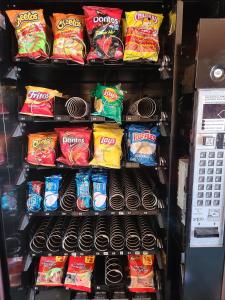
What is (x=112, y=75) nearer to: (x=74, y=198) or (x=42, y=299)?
(x=74, y=198)

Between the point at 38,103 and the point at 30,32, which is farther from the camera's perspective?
the point at 38,103

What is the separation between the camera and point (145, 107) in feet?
4.37

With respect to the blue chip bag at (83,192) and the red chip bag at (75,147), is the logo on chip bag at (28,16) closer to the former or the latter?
the red chip bag at (75,147)

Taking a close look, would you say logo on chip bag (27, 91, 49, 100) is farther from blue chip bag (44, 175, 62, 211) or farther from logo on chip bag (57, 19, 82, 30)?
blue chip bag (44, 175, 62, 211)

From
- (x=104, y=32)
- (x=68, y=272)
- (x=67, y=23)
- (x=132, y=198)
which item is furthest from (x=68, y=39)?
(x=68, y=272)

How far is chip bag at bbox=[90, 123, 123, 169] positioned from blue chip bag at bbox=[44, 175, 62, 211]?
271 millimetres

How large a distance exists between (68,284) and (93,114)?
43.2 inches

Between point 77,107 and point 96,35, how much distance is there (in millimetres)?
389

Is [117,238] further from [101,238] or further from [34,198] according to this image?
[34,198]

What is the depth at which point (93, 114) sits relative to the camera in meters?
1.30

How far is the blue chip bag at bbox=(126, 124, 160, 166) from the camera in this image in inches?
54.2

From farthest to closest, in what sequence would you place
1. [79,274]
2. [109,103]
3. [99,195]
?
[79,274]
[99,195]
[109,103]

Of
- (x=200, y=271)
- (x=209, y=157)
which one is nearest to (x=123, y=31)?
(x=209, y=157)

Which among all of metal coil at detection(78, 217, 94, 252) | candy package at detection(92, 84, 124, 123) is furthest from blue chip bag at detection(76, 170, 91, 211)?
candy package at detection(92, 84, 124, 123)
